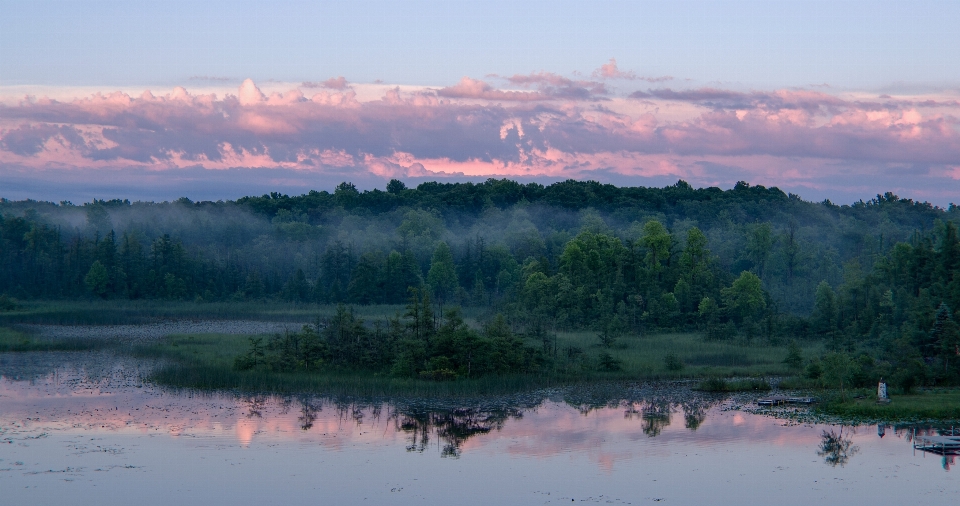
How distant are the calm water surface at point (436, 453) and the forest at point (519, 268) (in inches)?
268

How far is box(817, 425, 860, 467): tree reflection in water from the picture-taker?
28344 millimetres

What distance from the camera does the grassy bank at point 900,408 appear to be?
33562 millimetres

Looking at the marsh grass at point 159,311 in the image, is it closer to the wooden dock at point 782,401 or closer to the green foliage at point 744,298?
the green foliage at point 744,298

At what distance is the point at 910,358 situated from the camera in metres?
38.6

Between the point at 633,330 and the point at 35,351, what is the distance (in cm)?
3718

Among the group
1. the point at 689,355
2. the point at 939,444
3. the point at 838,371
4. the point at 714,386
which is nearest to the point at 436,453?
the point at 939,444

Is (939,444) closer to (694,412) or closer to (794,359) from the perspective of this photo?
(694,412)

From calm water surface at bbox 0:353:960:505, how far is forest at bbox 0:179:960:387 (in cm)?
680

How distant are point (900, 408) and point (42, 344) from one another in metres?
45.2

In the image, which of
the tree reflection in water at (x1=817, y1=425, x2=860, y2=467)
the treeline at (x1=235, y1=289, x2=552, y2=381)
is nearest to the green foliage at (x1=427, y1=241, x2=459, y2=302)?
the treeline at (x1=235, y1=289, x2=552, y2=381)

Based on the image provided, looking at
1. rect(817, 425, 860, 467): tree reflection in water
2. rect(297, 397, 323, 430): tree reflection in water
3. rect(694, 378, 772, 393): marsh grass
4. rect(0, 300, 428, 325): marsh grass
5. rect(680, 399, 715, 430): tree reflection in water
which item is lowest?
rect(0, 300, 428, 325): marsh grass

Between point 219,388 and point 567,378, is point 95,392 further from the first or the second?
point 567,378

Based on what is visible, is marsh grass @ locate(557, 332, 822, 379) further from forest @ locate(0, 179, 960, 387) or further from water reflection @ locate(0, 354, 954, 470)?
water reflection @ locate(0, 354, 954, 470)

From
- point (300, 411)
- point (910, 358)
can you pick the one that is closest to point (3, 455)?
point (300, 411)
